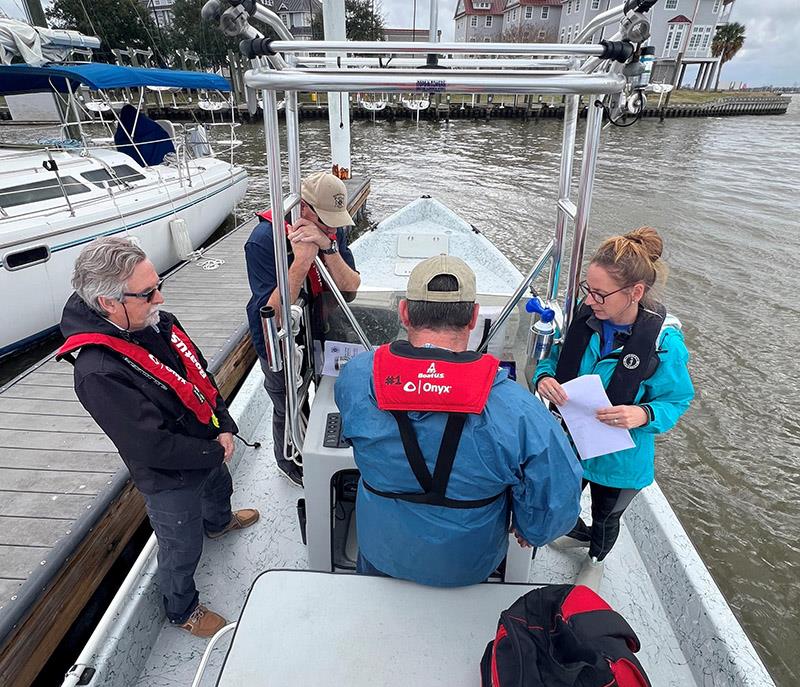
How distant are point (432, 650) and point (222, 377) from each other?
362cm

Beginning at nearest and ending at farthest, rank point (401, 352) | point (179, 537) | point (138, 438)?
point (401, 352) < point (138, 438) < point (179, 537)

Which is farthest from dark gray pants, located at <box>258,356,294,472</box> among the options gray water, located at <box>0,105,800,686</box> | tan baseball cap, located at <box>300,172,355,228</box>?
gray water, located at <box>0,105,800,686</box>

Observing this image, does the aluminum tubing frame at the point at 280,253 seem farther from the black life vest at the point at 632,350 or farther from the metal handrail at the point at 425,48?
the black life vest at the point at 632,350

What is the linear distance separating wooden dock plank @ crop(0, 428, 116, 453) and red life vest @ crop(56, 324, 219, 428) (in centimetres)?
164

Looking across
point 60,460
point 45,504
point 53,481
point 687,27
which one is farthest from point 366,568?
point 687,27

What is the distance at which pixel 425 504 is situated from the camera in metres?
1.30

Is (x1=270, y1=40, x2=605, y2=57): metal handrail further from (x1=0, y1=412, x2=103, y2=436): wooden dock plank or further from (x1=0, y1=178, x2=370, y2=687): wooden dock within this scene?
(x1=0, y1=412, x2=103, y2=436): wooden dock plank

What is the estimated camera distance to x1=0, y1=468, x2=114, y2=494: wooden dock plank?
2943mm

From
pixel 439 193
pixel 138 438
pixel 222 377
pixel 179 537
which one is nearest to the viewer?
pixel 138 438

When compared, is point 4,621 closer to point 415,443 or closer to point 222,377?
point 415,443

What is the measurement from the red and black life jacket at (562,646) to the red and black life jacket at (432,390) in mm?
358

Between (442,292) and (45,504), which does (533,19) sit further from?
(442,292)

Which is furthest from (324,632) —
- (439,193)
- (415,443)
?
(439,193)

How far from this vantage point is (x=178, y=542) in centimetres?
201
